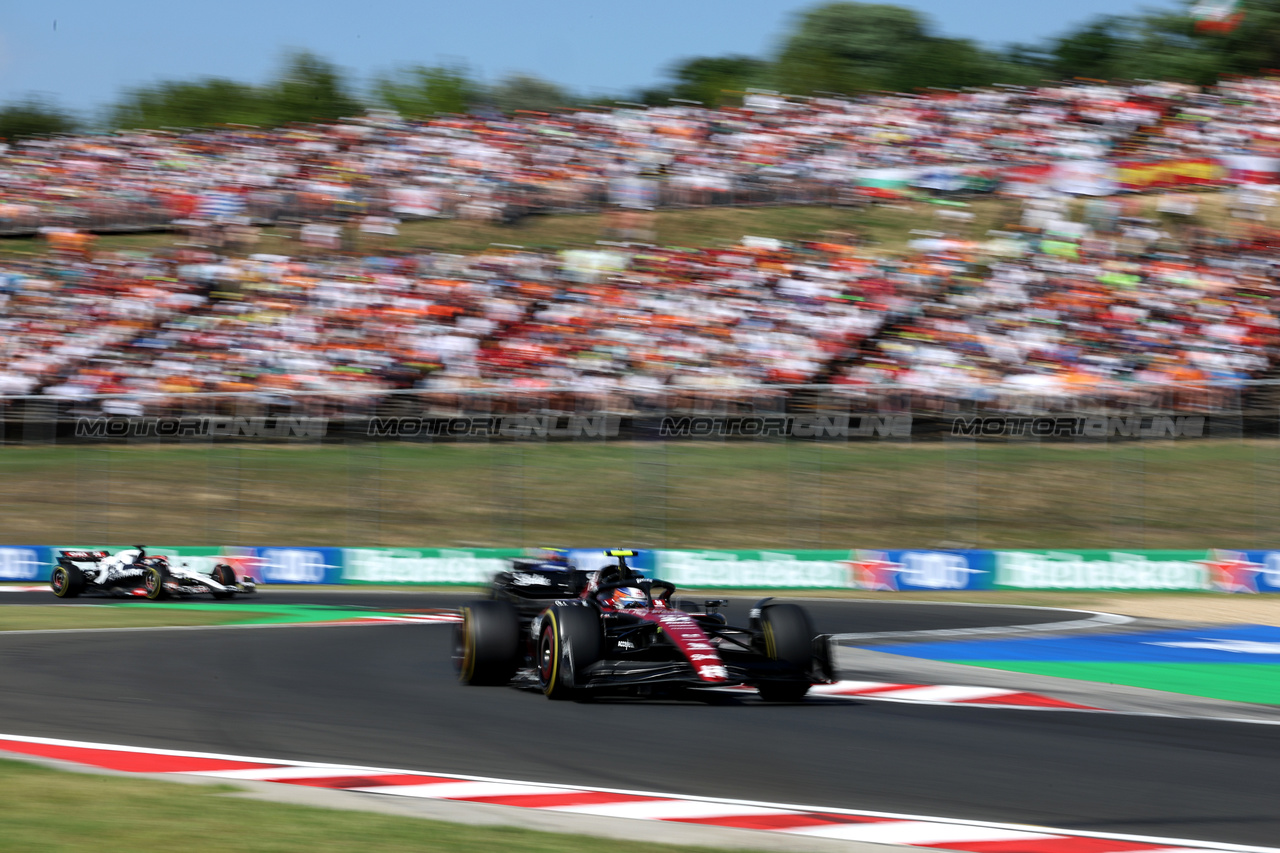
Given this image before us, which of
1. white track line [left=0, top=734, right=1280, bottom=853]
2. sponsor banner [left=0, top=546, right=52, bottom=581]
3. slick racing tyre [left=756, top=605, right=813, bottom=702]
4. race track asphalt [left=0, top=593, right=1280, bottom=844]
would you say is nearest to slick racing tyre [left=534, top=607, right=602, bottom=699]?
race track asphalt [left=0, top=593, right=1280, bottom=844]

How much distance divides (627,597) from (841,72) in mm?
55733

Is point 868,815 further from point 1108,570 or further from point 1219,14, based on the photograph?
point 1219,14

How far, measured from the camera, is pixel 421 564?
76.9ft

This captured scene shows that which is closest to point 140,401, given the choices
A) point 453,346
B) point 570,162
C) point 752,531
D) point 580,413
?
point 453,346

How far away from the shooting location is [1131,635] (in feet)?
50.5

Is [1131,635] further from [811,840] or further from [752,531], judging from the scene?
[811,840]

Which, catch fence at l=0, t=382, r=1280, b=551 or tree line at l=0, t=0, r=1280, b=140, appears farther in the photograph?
tree line at l=0, t=0, r=1280, b=140

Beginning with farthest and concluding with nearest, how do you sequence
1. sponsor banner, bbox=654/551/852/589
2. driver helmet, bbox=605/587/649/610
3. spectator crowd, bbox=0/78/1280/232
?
spectator crowd, bbox=0/78/1280/232
sponsor banner, bbox=654/551/852/589
driver helmet, bbox=605/587/649/610

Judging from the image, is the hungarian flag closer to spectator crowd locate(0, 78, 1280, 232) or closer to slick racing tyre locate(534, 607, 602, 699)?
spectator crowd locate(0, 78, 1280, 232)

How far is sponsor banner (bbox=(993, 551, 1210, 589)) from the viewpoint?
69.3 feet

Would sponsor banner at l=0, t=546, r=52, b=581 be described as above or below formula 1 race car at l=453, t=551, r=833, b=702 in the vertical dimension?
below

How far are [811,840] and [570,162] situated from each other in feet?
98.7

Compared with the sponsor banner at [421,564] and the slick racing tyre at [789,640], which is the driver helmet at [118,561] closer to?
the sponsor banner at [421,564]

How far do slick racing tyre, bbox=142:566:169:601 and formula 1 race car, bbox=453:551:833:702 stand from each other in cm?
1083
